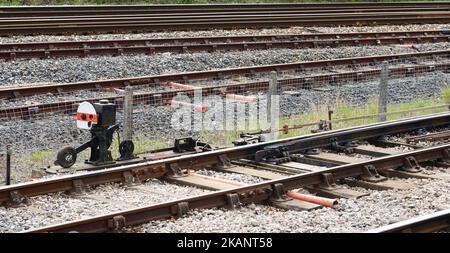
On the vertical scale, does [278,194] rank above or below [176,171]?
below

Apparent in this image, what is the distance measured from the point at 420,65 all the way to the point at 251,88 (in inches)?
212

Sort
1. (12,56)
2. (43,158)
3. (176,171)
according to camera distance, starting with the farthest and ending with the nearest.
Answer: (12,56)
(43,158)
(176,171)

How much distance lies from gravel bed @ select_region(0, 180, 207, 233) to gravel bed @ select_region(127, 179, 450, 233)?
0.81 metres

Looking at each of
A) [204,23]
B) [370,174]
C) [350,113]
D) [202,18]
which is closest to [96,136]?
[370,174]

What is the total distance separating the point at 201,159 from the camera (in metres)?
11.4

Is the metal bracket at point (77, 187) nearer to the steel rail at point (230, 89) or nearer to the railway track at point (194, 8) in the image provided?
the steel rail at point (230, 89)

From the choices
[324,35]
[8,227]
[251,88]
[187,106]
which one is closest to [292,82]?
[251,88]

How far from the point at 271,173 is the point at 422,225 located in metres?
3.40

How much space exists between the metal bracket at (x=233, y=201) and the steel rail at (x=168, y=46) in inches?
434

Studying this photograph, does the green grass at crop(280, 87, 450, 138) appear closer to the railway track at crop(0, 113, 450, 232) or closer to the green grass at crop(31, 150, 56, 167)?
the railway track at crop(0, 113, 450, 232)

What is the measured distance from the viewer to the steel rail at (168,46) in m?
19.9

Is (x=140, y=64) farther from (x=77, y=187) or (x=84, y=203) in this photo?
(x=84, y=203)

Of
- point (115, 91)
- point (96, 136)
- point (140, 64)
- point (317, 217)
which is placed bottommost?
point (317, 217)

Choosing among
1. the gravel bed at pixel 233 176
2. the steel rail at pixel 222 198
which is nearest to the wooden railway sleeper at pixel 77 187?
the steel rail at pixel 222 198
